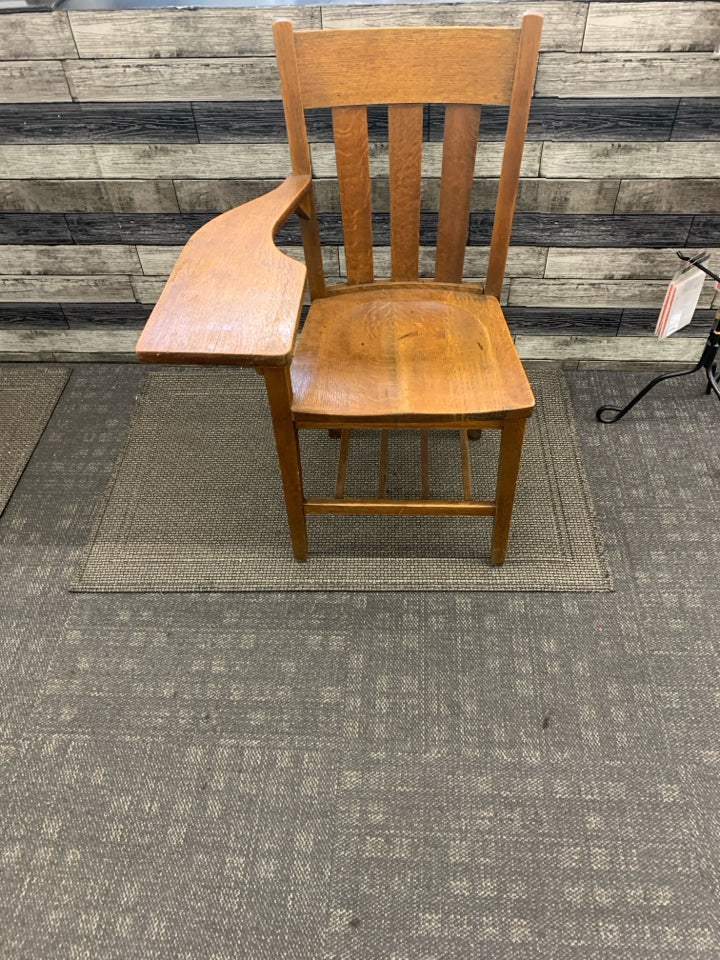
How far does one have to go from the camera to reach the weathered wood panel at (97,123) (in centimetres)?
154

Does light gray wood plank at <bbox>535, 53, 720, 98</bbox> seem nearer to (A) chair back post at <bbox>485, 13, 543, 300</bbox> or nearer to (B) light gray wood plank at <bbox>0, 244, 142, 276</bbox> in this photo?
(A) chair back post at <bbox>485, 13, 543, 300</bbox>

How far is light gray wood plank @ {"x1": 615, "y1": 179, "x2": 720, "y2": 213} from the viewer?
158 centimetres

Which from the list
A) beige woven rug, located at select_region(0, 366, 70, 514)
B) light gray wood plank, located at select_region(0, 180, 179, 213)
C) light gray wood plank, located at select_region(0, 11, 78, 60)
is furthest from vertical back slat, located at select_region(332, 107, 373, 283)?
beige woven rug, located at select_region(0, 366, 70, 514)

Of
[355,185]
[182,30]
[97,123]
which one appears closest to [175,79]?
[182,30]

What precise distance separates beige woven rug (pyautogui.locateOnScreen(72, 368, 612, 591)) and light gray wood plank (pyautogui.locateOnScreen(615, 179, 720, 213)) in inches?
19.2

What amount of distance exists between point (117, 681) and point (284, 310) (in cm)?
79

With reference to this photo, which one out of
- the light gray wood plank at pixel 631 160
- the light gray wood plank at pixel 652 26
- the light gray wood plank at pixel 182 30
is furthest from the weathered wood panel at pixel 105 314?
the light gray wood plank at pixel 652 26

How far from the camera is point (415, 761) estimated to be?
1.17 meters

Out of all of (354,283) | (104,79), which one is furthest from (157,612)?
(104,79)

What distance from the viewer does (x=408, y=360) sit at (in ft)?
4.04

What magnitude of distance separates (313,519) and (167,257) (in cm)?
83

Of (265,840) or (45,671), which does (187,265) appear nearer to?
(45,671)

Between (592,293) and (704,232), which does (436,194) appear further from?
(704,232)

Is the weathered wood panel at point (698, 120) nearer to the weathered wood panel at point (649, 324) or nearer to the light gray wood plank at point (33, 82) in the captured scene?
the weathered wood panel at point (649, 324)
